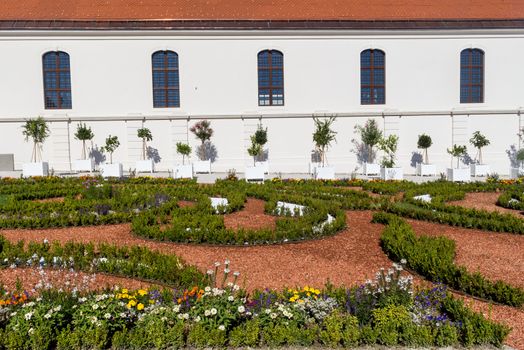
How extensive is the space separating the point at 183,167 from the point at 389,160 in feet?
37.4

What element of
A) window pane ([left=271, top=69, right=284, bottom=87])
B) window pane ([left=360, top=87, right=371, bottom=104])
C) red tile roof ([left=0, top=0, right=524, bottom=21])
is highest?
red tile roof ([left=0, top=0, right=524, bottom=21])

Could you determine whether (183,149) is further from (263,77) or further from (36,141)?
(36,141)

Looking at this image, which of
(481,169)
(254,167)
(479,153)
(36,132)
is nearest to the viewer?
(254,167)

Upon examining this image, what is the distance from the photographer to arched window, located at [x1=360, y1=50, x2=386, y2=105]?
26.5 metres

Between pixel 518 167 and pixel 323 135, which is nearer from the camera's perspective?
pixel 323 135

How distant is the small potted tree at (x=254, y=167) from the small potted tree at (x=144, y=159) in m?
5.26

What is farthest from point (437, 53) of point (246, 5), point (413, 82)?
point (246, 5)

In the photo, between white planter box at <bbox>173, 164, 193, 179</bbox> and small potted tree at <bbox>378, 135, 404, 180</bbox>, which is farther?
small potted tree at <bbox>378, 135, 404, 180</bbox>

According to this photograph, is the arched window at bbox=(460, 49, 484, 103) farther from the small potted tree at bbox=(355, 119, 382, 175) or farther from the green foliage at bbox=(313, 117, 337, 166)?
the green foliage at bbox=(313, 117, 337, 166)

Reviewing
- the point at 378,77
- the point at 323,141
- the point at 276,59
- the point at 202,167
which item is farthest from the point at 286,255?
the point at 378,77

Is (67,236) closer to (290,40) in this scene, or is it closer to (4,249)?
(4,249)

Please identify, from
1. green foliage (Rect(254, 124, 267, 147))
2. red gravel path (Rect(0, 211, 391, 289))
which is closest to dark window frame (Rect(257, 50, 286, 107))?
→ green foliage (Rect(254, 124, 267, 147))

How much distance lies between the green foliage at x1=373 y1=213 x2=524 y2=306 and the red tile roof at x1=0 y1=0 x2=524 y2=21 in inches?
791

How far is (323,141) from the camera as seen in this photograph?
934 inches
